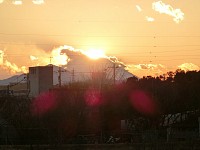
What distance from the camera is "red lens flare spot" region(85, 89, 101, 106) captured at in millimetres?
31886

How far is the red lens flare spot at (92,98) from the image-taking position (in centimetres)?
3189

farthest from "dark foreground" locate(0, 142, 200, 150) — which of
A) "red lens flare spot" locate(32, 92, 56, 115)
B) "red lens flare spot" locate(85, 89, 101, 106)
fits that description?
"red lens flare spot" locate(85, 89, 101, 106)

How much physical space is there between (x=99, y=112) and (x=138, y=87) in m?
9.81

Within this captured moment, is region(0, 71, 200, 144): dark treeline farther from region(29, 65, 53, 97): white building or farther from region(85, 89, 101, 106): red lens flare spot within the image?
region(29, 65, 53, 97): white building

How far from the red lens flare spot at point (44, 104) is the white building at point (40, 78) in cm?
3529

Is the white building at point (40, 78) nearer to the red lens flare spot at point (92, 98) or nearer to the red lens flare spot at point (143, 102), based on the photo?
the red lens flare spot at point (143, 102)

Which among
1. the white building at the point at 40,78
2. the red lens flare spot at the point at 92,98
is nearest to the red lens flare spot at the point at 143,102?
the red lens flare spot at the point at 92,98

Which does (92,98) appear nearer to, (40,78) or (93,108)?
(93,108)

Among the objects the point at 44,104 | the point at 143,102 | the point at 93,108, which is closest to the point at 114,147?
the point at 44,104

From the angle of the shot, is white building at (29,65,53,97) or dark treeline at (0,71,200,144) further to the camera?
white building at (29,65,53,97)

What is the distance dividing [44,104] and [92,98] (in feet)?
13.3

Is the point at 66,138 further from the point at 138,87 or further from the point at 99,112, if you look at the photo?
the point at 138,87

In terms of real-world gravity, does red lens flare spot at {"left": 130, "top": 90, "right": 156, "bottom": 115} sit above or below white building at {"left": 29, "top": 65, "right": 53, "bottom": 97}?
below

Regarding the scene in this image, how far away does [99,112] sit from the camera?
108 ft
